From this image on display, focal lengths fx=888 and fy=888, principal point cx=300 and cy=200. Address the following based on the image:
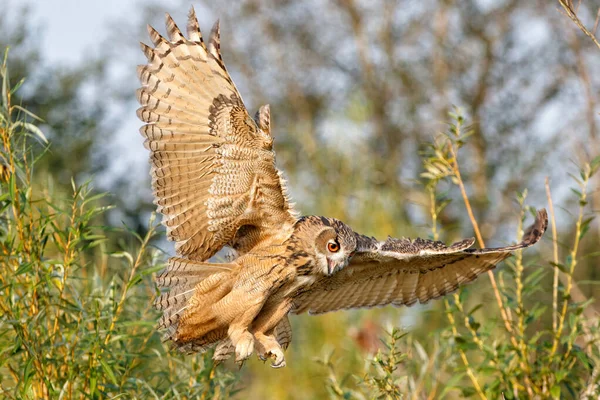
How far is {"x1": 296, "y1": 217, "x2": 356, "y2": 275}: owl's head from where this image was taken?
4.58 metres

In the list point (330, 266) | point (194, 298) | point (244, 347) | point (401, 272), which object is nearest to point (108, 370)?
point (244, 347)

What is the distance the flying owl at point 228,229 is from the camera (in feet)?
14.0

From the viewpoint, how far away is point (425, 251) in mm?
4664

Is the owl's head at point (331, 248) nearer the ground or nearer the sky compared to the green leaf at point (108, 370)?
nearer the sky

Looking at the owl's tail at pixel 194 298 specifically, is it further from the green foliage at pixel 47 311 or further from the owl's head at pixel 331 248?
the owl's head at pixel 331 248

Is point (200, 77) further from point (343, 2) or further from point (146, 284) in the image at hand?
point (343, 2)

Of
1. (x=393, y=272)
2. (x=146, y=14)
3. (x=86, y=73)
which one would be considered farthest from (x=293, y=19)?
(x=393, y=272)

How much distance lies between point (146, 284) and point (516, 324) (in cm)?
200

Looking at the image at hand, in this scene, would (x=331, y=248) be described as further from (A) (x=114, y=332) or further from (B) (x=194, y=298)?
(A) (x=114, y=332)

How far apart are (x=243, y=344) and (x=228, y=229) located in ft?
2.05

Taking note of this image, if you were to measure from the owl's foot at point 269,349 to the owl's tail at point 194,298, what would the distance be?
0.67 ft

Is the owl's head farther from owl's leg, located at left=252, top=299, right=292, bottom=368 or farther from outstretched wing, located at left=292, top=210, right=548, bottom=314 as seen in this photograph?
owl's leg, located at left=252, top=299, right=292, bottom=368

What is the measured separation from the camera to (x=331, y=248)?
15.0ft

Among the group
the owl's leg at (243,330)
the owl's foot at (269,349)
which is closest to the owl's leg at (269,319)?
the owl's foot at (269,349)
